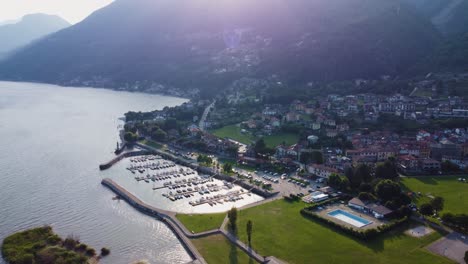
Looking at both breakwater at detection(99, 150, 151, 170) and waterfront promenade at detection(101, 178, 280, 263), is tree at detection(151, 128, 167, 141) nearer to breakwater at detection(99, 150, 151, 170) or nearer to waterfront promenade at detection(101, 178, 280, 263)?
breakwater at detection(99, 150, 151, 170)

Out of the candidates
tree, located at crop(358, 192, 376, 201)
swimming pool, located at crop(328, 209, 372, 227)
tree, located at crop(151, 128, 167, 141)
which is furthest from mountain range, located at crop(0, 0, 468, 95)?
swimming pool, located at crop(328, 209, 372, 227)

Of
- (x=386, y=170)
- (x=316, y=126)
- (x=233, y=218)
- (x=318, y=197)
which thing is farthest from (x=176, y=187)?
(x=316, y=126)

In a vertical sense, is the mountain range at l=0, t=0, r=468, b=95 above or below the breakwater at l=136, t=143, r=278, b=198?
above

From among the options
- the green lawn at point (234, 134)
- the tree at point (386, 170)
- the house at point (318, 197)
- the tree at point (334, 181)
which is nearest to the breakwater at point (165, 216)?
the house at point (318, 197)

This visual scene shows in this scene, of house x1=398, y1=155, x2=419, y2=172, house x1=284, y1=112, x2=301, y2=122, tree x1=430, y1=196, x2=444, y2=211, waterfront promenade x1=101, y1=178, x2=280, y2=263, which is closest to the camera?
waterfront promenade x1=101, y1=178, x2=280, y2=263

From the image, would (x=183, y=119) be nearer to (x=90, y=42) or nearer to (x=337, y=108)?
(x=337, y=108)

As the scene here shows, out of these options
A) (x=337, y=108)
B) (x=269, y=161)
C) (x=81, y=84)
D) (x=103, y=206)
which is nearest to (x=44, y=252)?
(x=103, y=206)
